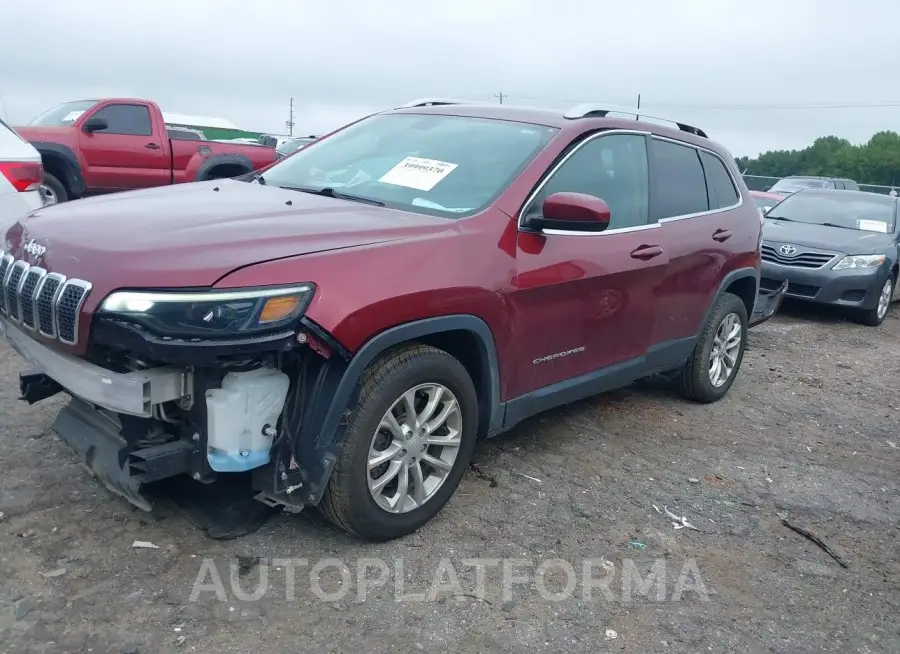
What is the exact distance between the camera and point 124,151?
444 inches

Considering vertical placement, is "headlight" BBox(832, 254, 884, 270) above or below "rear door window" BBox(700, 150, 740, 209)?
below

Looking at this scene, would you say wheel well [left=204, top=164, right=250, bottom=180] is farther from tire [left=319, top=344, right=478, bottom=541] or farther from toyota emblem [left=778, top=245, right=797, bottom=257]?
tire [left=319, top=344, right=478, bottom=541]

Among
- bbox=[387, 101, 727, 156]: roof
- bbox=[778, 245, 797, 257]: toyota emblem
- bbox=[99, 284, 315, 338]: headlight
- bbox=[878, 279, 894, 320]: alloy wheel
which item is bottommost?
bbox=[878, 279, 894, 320]: alloy wheel

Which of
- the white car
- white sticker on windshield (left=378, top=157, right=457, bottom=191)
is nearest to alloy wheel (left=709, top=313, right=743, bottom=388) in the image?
white sticker on windshield (left=378, top=157, right=457, bottom=191)

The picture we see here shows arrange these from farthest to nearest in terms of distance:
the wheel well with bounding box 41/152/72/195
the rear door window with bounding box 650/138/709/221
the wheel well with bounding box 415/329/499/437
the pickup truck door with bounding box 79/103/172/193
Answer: the pickup truck door with bounding box 79/103/172/193 → the wheel well with bounding box 41/152/72/195 → the rear door window with bounding box 650/138/709/221 → the wheel well with bounding box 415/329/499/437

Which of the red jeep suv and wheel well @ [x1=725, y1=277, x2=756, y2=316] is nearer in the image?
the red jeep suv

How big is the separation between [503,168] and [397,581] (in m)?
1.93

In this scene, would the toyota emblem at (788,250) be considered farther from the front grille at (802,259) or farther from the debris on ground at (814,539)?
the debris on ground at (814,539)

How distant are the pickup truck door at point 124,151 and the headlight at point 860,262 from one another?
904cm

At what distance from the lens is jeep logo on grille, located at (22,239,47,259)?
300 centimetres

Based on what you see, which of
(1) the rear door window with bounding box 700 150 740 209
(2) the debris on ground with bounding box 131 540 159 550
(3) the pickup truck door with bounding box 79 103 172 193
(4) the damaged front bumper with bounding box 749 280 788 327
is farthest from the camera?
(3) the pickup truck door with bounding box 79 103 172 193

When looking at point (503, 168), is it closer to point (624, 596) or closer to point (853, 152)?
point (624, 596)

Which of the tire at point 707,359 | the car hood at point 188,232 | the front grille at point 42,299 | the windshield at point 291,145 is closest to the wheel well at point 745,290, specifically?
the tire at point 707,359

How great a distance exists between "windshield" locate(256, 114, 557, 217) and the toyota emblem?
21.0ft
